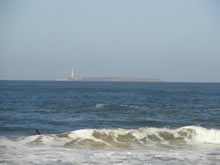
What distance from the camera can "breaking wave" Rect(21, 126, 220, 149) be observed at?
19719 millimetres

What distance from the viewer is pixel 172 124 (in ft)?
95.8

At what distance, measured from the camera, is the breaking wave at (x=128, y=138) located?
64.7 feet

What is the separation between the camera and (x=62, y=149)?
57.9ft

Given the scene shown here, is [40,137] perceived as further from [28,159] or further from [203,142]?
[203,142]

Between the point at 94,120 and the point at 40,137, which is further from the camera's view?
the point at 94,120

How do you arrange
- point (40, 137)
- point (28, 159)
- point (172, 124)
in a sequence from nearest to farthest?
point (28, 159)
point (40, 137)
point (172, 124)

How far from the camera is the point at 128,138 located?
21672 mm

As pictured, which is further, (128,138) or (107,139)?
(128,138)

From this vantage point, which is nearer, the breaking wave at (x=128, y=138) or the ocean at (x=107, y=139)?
the ocean at (x=107, y=139)

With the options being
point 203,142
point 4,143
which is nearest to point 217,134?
point 203,142

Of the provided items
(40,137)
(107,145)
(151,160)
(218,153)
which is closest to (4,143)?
(40,137)

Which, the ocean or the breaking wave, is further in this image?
the breaking wave

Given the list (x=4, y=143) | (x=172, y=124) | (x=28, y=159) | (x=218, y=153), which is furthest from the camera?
(x=172, y=124)

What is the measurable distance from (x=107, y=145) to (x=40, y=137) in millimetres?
3991
